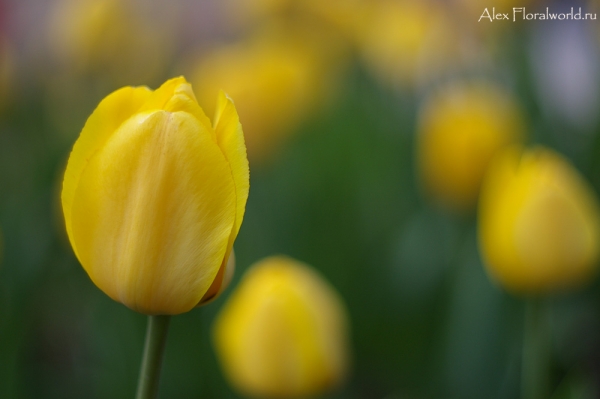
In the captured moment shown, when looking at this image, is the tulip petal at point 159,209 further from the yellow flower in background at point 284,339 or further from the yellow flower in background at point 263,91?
the yellow flower in background at point 263,91

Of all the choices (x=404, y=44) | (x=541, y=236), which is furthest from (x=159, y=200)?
(x=404, y=44)

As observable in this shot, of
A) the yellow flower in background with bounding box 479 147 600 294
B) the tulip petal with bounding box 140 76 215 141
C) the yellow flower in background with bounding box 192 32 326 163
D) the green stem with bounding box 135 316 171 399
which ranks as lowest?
the green stem with bounding box 135 316 171 399

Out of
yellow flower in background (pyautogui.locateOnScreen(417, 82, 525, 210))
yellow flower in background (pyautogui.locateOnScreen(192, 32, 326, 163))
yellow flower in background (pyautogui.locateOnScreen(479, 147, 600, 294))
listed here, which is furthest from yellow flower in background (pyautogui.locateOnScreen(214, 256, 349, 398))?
yellow flower in background (pyautogui.locateOnScreen(192, 32, 326, 163))

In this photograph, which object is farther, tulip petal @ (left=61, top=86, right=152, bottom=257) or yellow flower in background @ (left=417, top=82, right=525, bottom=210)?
yellow flower in background @ (left=417, top=82, right=525, bottom=210)

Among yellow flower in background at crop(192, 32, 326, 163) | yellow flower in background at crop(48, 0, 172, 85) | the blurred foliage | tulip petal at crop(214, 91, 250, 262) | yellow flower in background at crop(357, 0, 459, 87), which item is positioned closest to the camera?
tulip petal at crop(214, 91, 250, 262)

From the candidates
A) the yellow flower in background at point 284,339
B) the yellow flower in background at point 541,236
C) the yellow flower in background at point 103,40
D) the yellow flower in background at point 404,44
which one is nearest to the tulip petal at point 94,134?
the yellow flower in background at point 284,339

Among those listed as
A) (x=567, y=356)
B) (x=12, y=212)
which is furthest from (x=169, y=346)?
(x=567, y=356)

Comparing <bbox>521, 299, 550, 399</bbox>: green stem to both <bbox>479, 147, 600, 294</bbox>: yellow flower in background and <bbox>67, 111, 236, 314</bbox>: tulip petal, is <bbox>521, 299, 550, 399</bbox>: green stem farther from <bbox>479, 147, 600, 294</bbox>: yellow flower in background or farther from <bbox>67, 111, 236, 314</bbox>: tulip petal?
<bbox>67, 111, 236, 314</bbox>: tulip petal
